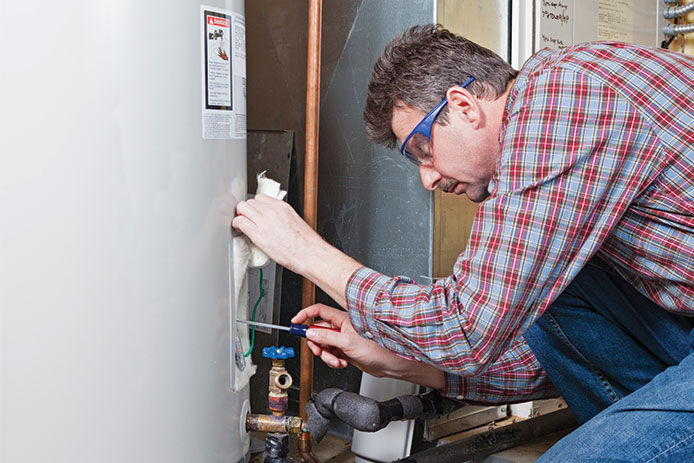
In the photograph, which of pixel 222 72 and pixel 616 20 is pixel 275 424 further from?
pixel 616 20

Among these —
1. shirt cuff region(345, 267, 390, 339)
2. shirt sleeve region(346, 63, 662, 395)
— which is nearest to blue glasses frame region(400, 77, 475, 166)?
shirt sleeve region(346, 63, 662, 395)

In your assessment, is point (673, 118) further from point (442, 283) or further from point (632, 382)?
point (632, 382)

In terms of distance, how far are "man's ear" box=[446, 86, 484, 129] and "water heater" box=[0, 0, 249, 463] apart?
0.33m

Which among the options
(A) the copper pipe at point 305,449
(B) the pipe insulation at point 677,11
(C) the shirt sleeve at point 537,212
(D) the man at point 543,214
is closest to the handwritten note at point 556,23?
(B) the pipe insulation at point 677,11

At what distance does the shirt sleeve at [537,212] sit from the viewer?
95 centimetres

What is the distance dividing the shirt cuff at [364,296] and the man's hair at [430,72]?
0.26 m

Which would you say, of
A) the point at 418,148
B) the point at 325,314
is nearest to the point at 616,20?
the point at 418,148

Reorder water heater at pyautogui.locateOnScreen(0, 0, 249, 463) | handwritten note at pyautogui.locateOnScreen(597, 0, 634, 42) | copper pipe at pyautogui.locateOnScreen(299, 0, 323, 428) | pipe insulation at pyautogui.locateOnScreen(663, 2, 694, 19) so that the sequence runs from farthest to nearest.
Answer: pipe insulation at pyautogui.locateOnScreen(663, 2, 694, 19)
handwritten note at pyautogui.locateOnScreen(597, 0, 634, 42)
copper pipe at pyautogui.locateOnScreen(299, 0, 323, 428)
water heater at pyautogui.locateOnScreen(0, 0, 249, 463)

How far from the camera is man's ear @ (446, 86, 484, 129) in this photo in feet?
3.66

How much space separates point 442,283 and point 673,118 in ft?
1.20

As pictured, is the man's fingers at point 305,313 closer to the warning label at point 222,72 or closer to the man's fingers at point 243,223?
the man's fingers at point 243,223

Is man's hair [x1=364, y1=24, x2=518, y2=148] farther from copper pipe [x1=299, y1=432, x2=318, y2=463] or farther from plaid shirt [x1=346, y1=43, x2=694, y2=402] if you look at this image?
copper pipe [x1=299, y1=432, x2=318, y2=463]

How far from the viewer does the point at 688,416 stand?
3.22ft

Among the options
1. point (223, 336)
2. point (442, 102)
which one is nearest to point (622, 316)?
point (442, 102)
